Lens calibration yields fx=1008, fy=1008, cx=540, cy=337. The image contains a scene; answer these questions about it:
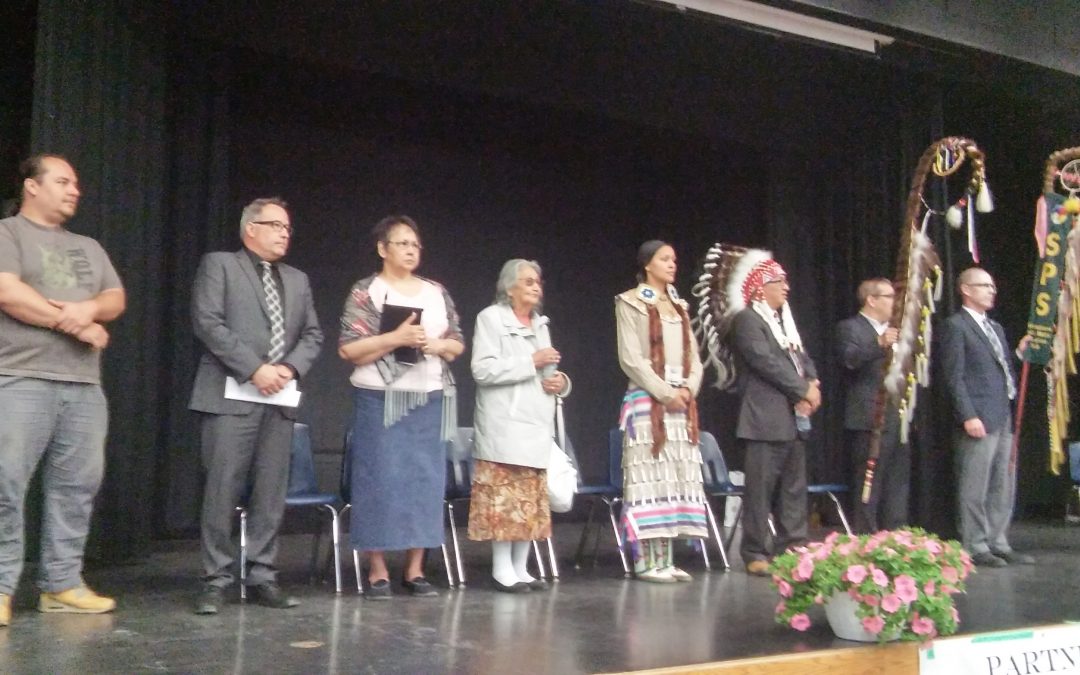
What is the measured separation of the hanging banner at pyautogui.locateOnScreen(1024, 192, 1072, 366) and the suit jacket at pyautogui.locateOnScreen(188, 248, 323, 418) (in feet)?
10.4

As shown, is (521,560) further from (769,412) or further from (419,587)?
(769,412)

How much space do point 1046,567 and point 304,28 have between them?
15.2ft

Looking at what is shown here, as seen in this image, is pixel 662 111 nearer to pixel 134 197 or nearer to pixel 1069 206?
pixel 1069 206

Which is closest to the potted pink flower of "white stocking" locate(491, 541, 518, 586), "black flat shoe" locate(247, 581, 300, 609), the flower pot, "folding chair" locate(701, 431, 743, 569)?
the flower pot

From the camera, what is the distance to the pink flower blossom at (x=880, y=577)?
9.59 feet

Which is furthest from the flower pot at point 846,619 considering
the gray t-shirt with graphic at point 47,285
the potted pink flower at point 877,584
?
the gray t-shirt with graphic at point 47,285

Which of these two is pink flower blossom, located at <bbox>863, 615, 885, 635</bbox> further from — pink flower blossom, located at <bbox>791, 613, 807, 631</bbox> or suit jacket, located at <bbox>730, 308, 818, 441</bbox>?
suit jacket, located at <bbox>730, 308, 818, 441</bbox>

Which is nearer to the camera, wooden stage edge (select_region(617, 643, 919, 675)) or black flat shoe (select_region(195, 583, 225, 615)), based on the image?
wooden stage edge (select_region(617, 643, 919, 675))

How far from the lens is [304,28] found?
5.25m

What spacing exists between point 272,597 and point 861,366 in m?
3.06

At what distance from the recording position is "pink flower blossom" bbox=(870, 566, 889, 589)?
2.92 meters

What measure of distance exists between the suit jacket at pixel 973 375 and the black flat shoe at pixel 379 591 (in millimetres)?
2991

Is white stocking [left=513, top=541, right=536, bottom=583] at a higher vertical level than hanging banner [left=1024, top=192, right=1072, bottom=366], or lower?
lower

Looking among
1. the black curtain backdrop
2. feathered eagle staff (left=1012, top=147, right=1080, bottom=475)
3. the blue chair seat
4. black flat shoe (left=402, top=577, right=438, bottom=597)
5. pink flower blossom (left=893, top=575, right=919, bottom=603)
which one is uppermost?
the black curtain backdrop
